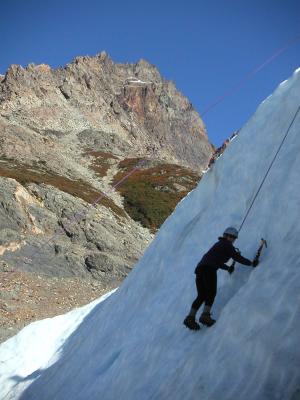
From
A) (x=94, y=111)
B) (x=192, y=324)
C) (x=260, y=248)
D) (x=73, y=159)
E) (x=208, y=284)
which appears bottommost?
(x=192, y=324)

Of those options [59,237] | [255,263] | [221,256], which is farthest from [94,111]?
[255,263]

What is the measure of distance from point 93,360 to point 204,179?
651 cm

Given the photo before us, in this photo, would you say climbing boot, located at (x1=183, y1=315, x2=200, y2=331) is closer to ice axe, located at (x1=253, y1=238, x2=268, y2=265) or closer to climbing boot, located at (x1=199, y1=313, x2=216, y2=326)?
climbing boot, located at (x1=199, y1=313, x2=216, y2=326)

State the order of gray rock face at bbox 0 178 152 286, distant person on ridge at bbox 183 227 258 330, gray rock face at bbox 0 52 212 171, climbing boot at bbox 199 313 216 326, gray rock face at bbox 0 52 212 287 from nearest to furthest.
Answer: climbing boot at bbox 199 313 216 326, distant person on ridge at bbox 183 227 258 330, gray rock face at bbox 0 178 152 286, gray rock face at bbox 0 52 212 287, gray rock face at bbox 0 52 212 171

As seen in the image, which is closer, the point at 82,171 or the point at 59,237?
the point at 59,237

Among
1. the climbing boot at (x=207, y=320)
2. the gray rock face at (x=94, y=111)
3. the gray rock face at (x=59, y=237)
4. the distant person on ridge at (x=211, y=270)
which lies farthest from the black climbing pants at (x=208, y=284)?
the gray rock face at (x=94, y=111)

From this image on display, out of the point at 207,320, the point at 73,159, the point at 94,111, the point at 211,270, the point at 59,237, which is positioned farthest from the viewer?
the point at 94,111

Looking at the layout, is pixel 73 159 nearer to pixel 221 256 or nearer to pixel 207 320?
pixel 221 256

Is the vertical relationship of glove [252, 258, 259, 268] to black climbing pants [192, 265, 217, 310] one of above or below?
above

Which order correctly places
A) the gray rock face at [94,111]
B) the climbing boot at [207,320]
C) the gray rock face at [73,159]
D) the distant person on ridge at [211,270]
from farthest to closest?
the gray rock face at [94,111] < the gray rock face at [73,159] < the distant person on ridge at [211,270] < the climbing boot at [207,320]

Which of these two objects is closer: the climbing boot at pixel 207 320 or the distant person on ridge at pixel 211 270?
the climbing boot at pixel 207 320

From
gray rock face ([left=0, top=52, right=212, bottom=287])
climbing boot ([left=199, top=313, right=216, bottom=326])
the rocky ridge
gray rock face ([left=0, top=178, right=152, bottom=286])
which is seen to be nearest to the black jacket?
climbing boot ([left=199, top=313, right=216, bottom=326])

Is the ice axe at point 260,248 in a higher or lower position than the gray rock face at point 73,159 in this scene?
lower

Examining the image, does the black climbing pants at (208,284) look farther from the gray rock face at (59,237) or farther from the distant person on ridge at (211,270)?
the gray rock face at (59,237)
